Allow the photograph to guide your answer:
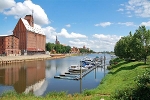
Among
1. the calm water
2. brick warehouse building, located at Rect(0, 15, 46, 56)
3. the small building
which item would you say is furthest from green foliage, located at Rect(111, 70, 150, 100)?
the small building

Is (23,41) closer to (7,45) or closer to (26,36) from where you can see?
(26,36)

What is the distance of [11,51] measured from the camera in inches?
4272

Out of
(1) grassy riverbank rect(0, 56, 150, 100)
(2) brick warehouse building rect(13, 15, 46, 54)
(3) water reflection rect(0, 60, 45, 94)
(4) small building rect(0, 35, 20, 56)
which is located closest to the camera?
(1) grassy riverbank rect(0, 56, 150, 100)

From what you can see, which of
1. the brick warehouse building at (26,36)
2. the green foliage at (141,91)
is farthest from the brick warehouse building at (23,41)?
the green foliage at (141,91)

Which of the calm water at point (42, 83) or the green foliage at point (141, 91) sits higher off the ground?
the green foliage at point (141, 91)

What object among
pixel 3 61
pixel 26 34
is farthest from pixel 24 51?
pixel 3 61

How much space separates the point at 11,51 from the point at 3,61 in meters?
31.6

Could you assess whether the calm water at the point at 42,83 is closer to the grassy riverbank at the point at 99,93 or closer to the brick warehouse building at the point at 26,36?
the grassy riverbank at the point at 99,93

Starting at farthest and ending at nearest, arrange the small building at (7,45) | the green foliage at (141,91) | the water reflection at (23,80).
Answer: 1. the small building at (7,45)
2. the water reflection at (23,80)
3. the green foliage at (141,91)

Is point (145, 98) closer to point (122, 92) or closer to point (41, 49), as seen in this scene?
point (122, 92)

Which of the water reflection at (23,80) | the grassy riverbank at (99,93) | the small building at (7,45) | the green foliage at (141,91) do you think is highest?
the small building at (7,45)

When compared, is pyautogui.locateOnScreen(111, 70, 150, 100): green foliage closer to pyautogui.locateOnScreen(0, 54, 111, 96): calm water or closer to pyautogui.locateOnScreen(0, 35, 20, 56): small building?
pyautogui.locateOnScreen(0, 54, 111, 96): calm water

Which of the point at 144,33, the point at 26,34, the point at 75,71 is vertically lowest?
the point at 75,71

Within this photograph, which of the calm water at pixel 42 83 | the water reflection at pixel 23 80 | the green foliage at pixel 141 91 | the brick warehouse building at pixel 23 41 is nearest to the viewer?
the green foliage at pixel 141 91
